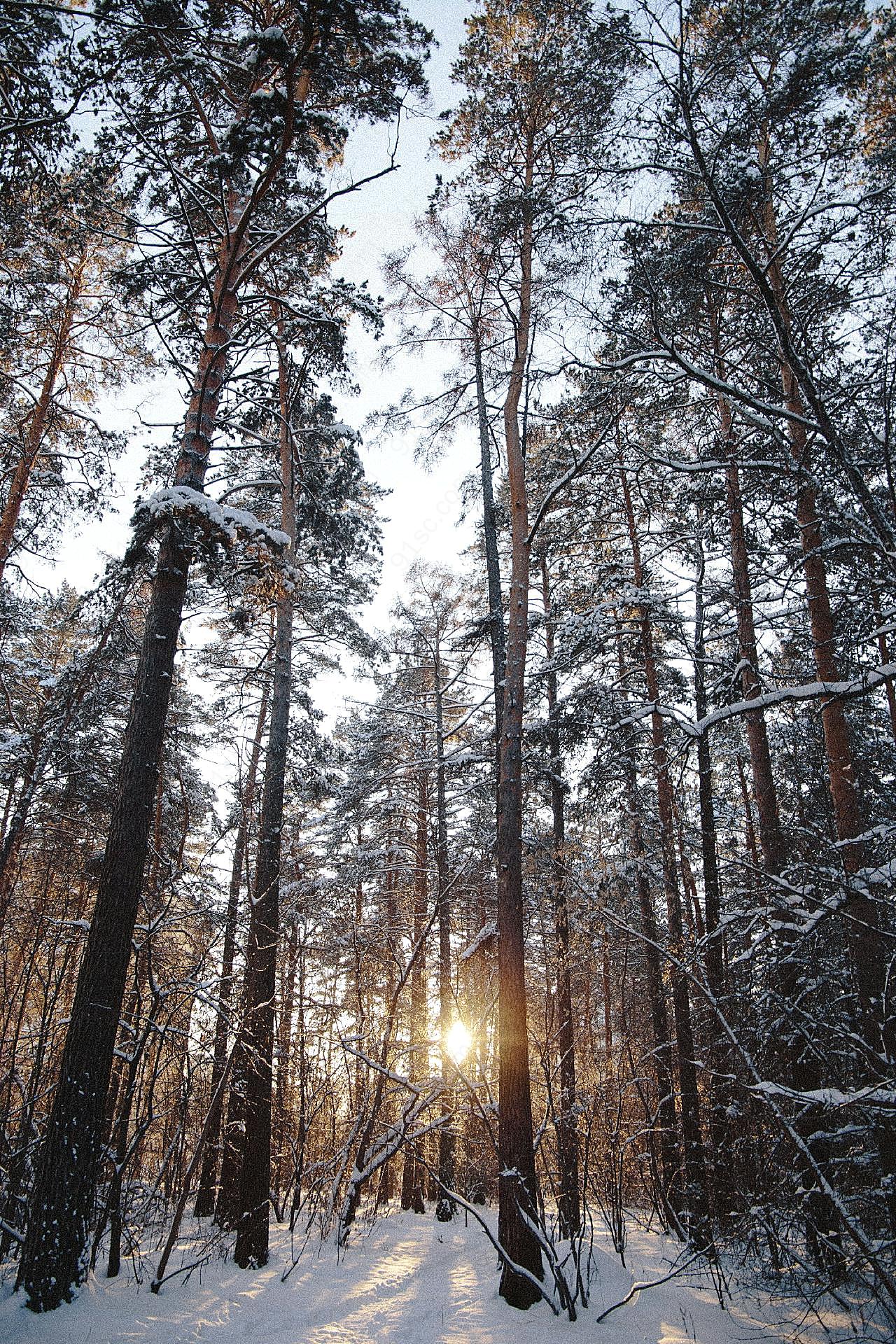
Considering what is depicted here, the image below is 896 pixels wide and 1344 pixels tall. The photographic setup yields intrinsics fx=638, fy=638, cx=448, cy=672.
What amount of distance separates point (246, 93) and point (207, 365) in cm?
292

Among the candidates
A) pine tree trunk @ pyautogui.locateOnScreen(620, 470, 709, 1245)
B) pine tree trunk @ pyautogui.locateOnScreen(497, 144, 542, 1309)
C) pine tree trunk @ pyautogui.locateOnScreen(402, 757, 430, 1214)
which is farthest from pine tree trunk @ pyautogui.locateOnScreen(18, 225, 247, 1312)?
pine tree trunk @ pyautogui.locateOnScreen(402, 757, 430, 1214)

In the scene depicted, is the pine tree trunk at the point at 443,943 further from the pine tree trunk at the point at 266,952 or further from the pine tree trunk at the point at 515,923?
the pine tree trunk at the point at 515,923

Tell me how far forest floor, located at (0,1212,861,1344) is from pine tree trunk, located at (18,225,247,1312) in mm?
327

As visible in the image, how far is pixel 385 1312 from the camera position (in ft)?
18.4

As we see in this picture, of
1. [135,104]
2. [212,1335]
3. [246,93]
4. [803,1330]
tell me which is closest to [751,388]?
[246,93]

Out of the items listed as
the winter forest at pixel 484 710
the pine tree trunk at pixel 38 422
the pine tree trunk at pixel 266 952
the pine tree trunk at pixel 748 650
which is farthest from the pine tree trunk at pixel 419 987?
the pine tree trunk at pixel 38 422

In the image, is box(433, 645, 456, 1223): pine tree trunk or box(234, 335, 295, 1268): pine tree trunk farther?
box(433, 645, 456, 1223): pine tree trunk

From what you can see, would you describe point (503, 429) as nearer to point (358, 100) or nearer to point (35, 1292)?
point (358, 100)

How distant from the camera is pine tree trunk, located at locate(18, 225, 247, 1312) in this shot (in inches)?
165

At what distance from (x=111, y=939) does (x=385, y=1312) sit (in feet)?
13.7

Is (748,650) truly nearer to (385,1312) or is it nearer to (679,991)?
(679,991)

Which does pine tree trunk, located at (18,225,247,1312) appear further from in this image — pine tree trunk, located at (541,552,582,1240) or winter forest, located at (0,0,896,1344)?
pine tree trunk, located at (541,552,582,1240)

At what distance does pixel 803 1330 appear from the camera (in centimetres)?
483

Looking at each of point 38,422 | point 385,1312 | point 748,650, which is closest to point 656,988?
point 748,650
